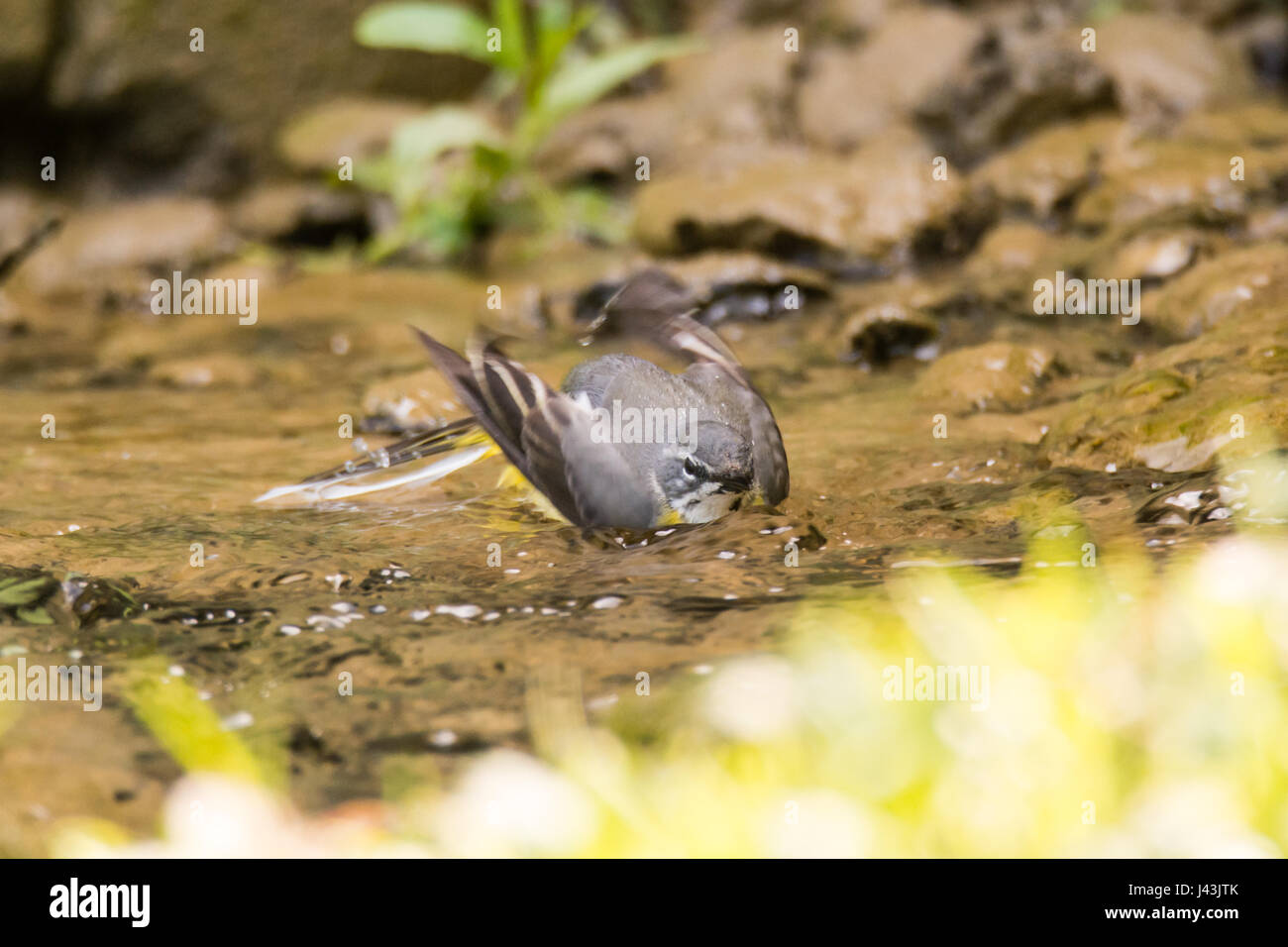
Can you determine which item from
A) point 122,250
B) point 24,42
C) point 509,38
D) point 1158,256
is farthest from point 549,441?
point 24,42

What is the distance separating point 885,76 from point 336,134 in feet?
16.0

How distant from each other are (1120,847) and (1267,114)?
8.77 m

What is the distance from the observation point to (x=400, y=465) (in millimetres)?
4879

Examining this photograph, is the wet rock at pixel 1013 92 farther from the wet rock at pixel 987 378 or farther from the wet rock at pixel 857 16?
the wet rock at pixel 987 378

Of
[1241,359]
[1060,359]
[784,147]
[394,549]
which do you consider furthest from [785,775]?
[784,147]

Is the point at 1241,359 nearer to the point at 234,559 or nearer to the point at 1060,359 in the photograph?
the point at 1060,359

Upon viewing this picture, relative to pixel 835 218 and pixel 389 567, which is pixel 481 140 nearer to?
pixel 835 218

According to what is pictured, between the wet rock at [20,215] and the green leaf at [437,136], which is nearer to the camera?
the green leaf at [437,136]

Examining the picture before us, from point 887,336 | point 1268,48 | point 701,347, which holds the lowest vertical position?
point 701,347

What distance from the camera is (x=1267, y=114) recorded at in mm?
9078

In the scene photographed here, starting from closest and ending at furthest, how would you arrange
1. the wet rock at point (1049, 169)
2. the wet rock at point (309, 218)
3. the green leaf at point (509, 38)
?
the wet rock at point (1049, 169)
the green leaf at point (509, 38)
the wet rock at point (309, 218)

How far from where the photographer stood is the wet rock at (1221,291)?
5.77m

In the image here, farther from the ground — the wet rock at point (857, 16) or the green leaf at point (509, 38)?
the wet rock at point (857, 16)

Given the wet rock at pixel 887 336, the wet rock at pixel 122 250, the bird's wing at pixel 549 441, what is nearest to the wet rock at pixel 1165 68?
the wet rock at pixel 887 336
